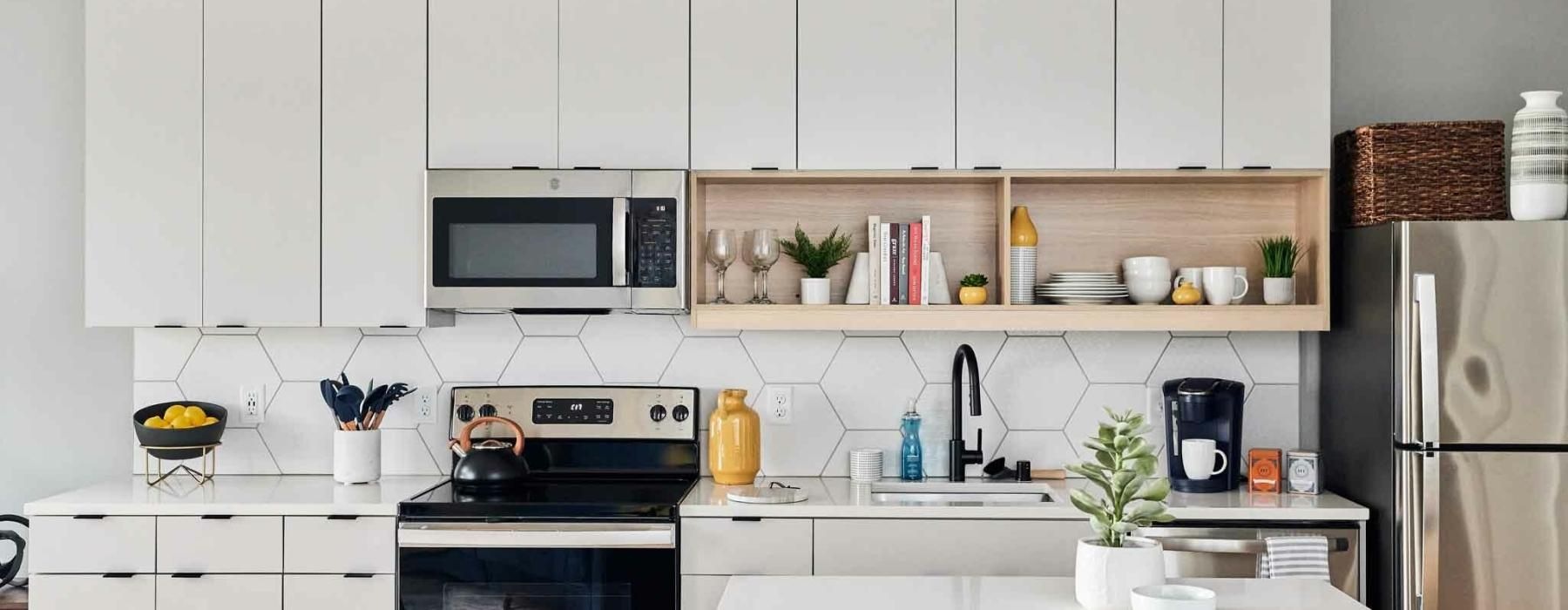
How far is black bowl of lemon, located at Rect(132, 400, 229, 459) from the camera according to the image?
10.7ft

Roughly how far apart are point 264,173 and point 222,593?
1.11 meters

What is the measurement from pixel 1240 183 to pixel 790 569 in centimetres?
171

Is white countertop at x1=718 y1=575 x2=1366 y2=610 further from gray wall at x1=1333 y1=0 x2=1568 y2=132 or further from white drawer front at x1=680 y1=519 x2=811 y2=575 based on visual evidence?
gray wall at x1=1333 y1=0 x2=1568 y2=132

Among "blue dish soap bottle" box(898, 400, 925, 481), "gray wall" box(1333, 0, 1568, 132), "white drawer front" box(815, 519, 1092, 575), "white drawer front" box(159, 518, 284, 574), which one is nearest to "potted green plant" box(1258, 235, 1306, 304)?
"gray wall" box(1333, 0, 1568, 132)

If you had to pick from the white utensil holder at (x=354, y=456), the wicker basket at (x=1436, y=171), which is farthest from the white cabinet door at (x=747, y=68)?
the wicker basket at (x=1436, y=171)

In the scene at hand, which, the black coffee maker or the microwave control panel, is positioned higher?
the microwave control panel

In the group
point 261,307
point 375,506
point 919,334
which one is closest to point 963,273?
point 919,334

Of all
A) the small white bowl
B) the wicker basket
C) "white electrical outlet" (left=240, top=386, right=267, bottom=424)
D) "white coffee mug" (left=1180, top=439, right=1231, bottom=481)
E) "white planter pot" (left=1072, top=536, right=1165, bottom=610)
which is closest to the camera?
the small white bowl

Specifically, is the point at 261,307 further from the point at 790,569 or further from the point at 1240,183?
the point at 1240,183

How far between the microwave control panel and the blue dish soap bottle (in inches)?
31.7

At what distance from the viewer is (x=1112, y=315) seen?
10.7ft

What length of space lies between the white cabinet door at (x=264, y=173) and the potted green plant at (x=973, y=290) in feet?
5.52

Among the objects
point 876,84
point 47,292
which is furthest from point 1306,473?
point 47,292

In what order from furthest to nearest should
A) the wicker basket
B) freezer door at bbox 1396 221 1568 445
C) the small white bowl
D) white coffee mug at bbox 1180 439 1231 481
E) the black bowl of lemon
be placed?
the black bowl of lemon
white coffee mug at bbox 1180 439 1231 481
the wicker basket
freezer door at bbox 1396 221 1568 445
the small white bowl
